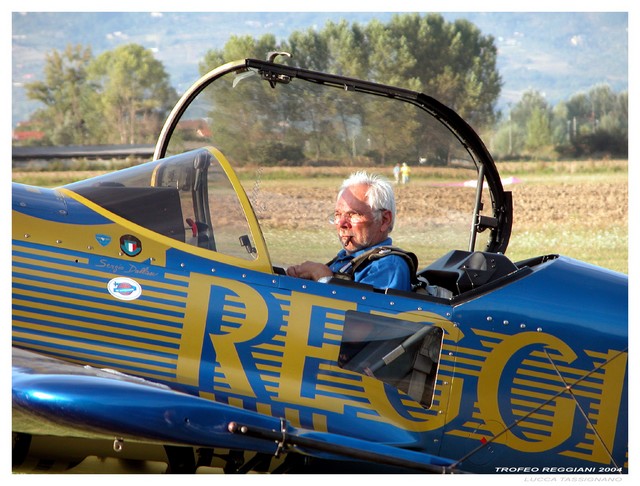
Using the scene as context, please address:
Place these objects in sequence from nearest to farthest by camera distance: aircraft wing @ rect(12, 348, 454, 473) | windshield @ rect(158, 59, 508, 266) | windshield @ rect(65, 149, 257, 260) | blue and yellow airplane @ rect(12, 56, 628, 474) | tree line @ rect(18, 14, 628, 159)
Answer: aircraft wing @ rect(12, 348, 454, 473) < blue and yellow airplane @ rect(12, 56, 628, 474) < windshield @ rect(65, 149, 257, 260) < windshield @ rect(158, 59, 508, 266) < tree line @ rect(18, 14, 628, 159)

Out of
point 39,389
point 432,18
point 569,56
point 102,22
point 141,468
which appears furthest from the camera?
point 102,22

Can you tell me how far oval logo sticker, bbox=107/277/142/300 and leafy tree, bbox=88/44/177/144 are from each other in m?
25.8

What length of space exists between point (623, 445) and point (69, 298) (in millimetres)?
2978

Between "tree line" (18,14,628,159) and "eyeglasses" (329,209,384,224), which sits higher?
"tree line" (18,14,628,159)

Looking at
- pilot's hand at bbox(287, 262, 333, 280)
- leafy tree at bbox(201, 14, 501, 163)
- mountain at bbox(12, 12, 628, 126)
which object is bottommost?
pilot's hand at bbox(287, 262, 333, 280)

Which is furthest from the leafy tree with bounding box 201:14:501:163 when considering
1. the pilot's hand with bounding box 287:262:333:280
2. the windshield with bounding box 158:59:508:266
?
the pilot's hand with bounding box 287:262:333:280

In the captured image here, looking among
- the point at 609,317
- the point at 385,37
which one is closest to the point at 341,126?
the point at 609,317

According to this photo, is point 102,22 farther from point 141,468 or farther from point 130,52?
point 141,468

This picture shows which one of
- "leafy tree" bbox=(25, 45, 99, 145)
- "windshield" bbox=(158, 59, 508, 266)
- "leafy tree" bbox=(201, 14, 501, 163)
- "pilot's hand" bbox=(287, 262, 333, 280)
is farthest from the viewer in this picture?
"leafy tree" bbox=(25, 45, 99, 145)

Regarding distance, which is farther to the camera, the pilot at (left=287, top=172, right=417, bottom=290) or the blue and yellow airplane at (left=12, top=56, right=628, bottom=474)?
the pilot at (left=287, top=172, right=417, bottom=290)

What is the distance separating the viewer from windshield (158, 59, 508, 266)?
17.6 feet

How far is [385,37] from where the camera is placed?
21.7m

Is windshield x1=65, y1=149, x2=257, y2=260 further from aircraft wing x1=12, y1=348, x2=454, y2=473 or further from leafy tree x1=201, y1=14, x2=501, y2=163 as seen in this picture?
aircraft wing x1=12, y1=348, x2=454, y2=473

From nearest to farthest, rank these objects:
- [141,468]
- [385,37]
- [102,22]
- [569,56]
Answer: [141,468], [385,37], [569,56], [102,22]
